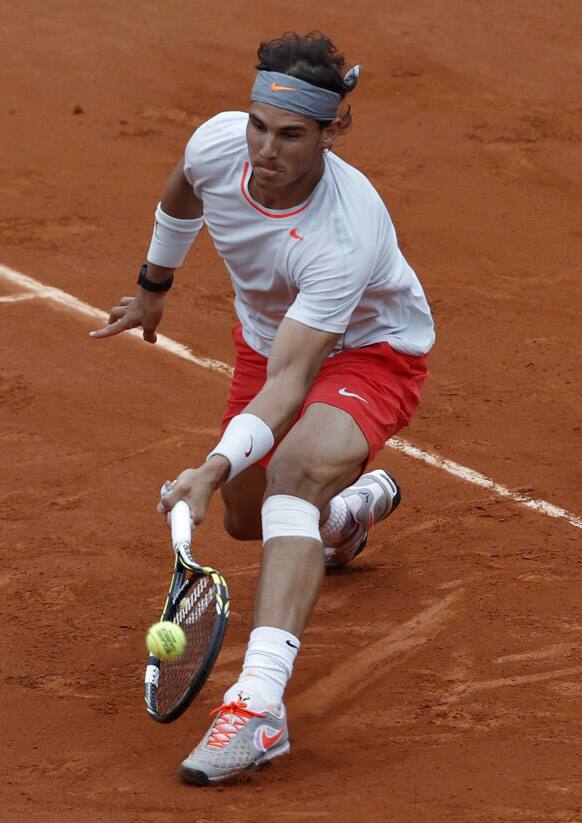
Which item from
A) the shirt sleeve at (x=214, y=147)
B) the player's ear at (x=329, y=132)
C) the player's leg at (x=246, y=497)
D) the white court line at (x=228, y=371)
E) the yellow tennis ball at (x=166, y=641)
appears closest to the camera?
the yellow tennis ball at (x=166, y=641)

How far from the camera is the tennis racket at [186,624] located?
3984 millimetres

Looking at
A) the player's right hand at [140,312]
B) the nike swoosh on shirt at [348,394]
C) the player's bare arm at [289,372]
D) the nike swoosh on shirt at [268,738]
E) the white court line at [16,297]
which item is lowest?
the white court line at [16,297]

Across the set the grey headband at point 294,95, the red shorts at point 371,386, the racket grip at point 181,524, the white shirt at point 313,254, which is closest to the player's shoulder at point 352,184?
the white shirt at point 313,254

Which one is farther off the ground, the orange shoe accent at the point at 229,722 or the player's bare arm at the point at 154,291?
the player's bare arm at the point at 154,291

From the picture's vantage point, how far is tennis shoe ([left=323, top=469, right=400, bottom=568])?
577cm

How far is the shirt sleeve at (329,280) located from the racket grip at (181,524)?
843 mm

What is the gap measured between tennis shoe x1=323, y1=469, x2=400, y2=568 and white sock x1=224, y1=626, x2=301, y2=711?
4.61 ft

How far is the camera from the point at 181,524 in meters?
4.14

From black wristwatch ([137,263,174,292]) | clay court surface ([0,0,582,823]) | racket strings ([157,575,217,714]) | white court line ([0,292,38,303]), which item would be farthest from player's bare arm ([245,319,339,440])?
white court line ([0,292,38,303])

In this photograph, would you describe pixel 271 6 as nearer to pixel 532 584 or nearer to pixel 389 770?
pixel 532 584

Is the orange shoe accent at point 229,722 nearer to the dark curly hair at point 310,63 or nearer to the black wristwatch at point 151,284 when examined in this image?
the dark curly hair at point 310,63

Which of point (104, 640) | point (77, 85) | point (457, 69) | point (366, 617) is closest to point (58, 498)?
point (104, 640)

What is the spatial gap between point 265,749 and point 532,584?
6.02 ft

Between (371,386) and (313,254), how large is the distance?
1.83 feet
